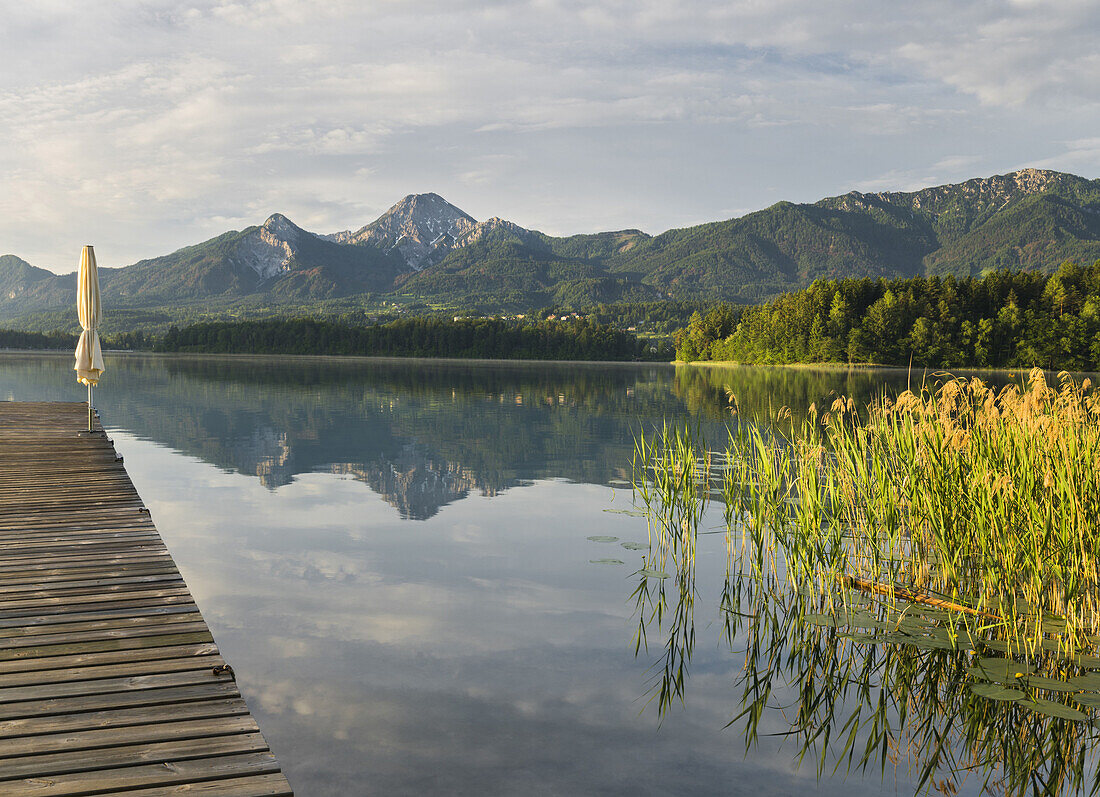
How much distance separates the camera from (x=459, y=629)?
863 cm

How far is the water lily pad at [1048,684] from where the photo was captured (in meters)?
6.26

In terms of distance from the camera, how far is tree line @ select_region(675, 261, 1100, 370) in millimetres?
93562

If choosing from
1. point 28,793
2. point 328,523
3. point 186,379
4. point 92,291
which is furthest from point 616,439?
point 186,379

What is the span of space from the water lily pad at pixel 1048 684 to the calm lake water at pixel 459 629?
148 cm

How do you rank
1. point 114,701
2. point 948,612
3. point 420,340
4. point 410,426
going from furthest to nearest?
point 420,340, point 410,426, point 948,612, point 114,701

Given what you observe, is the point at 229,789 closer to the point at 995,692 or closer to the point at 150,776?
the point at 150,776

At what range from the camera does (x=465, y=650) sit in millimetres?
7957

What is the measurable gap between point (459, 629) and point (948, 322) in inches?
4173

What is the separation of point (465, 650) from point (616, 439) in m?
19.1

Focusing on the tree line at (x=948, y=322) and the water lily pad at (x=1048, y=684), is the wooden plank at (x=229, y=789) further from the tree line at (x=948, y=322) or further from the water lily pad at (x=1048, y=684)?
the tree line at (x=948, y=322)

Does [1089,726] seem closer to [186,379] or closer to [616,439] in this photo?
[616,439]

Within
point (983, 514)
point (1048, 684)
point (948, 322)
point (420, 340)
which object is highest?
point (948, 322)

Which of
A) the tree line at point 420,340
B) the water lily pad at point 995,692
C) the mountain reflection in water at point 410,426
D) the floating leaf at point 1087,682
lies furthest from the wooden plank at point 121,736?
the tree line at point 420,340

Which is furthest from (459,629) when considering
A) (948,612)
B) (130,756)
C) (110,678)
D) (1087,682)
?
(1087,682)
